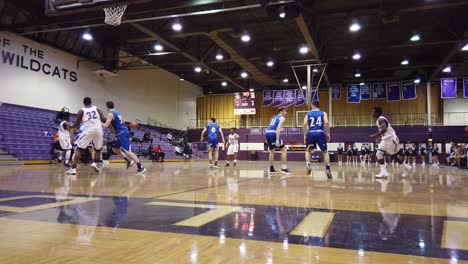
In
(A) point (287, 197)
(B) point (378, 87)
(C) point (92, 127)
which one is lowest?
(A) point (287, 197)

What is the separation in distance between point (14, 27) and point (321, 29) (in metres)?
15.6

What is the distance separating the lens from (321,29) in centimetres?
2022

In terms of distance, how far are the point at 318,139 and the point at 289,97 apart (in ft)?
77.0

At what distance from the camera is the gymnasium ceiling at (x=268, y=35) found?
48.5 ft

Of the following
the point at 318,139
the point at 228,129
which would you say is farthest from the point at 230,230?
the point at 228,129

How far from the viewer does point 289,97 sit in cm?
3111

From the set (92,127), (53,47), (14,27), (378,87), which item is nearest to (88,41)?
(53,47)

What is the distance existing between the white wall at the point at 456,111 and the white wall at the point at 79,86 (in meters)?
23.8

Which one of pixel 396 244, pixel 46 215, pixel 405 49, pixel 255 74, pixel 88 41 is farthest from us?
pixel 255 74

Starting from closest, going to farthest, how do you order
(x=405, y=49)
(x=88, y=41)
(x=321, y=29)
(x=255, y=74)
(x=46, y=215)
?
(x=46, y=215) < (x=321, y=29) < (x=88, y=41) < (x=405, y=49) < (x=255, y=74)

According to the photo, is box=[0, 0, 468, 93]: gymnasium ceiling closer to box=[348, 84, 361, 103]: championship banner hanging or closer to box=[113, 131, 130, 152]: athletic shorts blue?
box=[348, 84, 361, 103]: championship banner hanging

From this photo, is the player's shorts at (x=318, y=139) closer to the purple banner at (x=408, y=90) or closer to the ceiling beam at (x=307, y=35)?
the ceiling beam at (x=307, y=35)

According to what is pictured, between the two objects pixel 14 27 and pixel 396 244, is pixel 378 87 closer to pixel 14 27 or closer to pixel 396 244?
pixel 14 27

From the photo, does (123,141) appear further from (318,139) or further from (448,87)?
(448,87)
